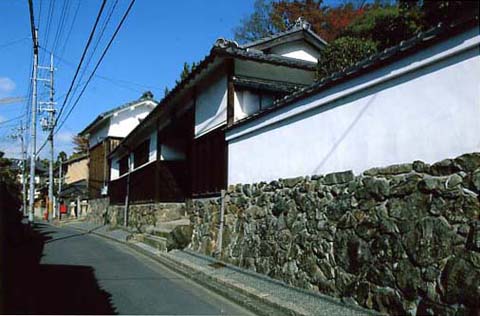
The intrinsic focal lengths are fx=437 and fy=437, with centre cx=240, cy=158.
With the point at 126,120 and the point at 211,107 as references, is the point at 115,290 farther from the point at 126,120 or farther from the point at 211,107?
the point at 126,120

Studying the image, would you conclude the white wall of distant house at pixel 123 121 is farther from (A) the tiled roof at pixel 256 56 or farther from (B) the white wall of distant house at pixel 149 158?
(A) the tiled roof at pixel 256 56

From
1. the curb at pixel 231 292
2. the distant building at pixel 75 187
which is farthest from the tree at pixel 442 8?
the distant building at pixel 75 187

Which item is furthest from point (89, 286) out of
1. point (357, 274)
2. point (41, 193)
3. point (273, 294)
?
point (41, 193)

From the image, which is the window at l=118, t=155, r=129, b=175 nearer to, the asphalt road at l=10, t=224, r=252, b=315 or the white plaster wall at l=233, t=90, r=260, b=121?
the asphalt road at l=10, t=224, r=252, b=315

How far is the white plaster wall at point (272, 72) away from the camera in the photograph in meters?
11.4

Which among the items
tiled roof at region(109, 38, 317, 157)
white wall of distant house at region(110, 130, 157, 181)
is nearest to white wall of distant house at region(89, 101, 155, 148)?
white wall of distant house at region(110, 130, 157, 181)

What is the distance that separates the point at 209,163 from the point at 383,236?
7629 mm

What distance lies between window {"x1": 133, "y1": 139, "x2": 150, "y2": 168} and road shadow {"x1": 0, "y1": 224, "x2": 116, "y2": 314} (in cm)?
1078

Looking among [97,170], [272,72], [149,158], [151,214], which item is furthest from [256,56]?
[97,170]

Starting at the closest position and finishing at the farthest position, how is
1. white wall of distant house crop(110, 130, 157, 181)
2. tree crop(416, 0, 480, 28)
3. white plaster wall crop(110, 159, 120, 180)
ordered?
tree crop(416, 0, 480, 28)
white wall of distant house crop(110, 130, 157, 181)
white plaster wall crop(110, 159, 120, 180)

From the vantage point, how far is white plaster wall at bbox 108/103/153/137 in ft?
108

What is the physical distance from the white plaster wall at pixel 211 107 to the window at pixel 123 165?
579 inches

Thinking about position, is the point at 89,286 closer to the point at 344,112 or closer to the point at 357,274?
the point at 357,274

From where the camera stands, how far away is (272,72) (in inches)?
472
